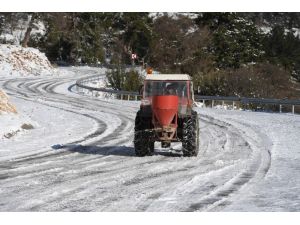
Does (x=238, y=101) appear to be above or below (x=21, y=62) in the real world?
below

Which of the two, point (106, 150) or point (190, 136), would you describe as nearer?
point (190, 136)

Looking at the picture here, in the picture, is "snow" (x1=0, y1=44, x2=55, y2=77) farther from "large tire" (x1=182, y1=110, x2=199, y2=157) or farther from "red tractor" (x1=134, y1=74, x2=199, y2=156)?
"large tire" (x1=182, y1=110, x2=199, y2=157)

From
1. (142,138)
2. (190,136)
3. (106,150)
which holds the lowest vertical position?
(106,150)

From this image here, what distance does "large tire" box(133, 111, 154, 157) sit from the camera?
1314 centimetres

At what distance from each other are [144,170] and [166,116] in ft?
6.27

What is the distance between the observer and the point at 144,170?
11.3m

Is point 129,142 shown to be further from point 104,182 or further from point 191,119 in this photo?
point 104,182

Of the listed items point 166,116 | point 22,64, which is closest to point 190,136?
point 166,116

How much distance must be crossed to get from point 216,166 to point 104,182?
9.86 ft

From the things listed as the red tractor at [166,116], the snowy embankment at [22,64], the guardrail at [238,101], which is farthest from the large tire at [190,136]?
the snowy embankment at [22,64]

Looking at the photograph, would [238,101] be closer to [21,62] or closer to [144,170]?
[144,170]

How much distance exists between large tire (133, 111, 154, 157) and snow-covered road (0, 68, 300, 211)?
9.6 inches

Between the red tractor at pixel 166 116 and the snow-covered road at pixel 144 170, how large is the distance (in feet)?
1.43
